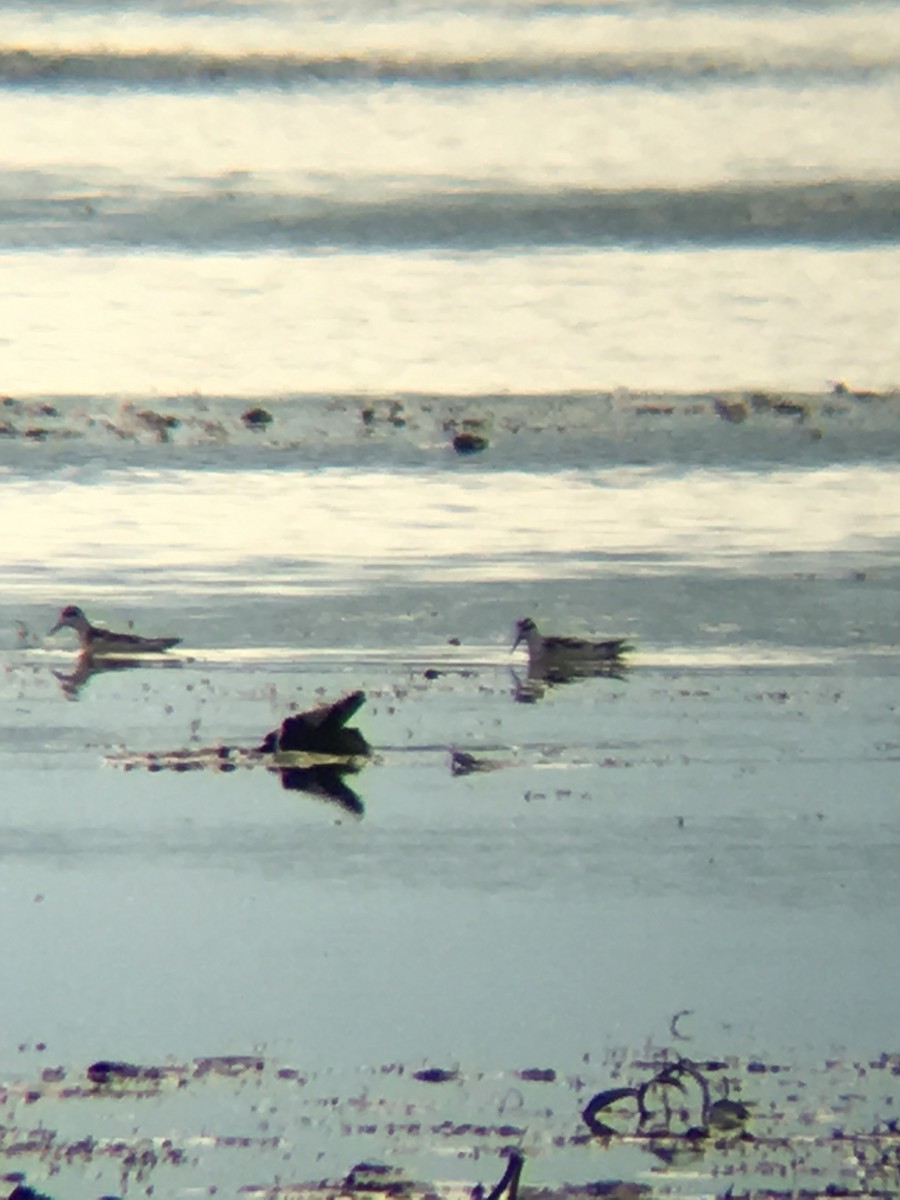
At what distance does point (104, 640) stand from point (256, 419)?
56.8 inches

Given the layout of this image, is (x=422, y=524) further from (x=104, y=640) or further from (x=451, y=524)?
(x=104, y=640)

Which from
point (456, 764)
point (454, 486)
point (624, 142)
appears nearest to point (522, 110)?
point (624, 142)

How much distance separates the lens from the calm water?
11.4 feet

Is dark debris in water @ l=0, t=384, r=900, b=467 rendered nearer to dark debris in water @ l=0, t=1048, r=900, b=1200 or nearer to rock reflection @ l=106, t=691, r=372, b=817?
rock reflection @ l=106, t=691, r=372, b=817

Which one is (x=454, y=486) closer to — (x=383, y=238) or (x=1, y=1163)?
(x=383, y=238)

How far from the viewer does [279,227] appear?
657 cm

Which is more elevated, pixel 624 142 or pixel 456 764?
pixel 624 142

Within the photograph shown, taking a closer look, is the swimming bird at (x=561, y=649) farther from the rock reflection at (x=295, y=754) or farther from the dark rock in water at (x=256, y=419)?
the dark rock in water at (x=256, y=419)

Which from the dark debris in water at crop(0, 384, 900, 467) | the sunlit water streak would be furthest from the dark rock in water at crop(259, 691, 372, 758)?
the dark debris in water at crop(0, 384, 900, 467)

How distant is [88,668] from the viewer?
4844 mm

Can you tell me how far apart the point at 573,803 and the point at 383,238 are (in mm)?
2989

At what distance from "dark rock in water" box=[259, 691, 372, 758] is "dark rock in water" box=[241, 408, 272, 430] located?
194 centimetres

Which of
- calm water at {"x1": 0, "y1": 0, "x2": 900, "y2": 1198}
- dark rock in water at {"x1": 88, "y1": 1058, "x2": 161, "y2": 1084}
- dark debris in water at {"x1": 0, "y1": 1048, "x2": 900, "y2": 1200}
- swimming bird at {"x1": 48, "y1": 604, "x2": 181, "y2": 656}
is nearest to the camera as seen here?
dark debris in water at {"x1": 0, "y1": 1048, "x2": 900, "y2": 1200}

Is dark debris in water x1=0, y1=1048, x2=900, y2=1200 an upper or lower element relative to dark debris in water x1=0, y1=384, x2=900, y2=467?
lower
